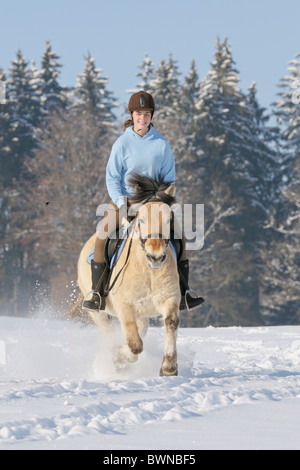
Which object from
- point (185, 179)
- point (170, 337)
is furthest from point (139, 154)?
point (185, 179)

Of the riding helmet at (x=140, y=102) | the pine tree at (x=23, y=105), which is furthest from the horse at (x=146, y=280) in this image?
the pine tree at (x=23, y=105)

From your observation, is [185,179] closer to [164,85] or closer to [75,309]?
[164,85]

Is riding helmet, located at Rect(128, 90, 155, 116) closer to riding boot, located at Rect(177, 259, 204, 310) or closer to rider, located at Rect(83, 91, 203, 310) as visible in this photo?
rider, located at Rect(83, 91, 203, 310)

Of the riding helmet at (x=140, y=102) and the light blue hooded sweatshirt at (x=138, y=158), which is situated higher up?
the riding helmet at (x=140, y=102)

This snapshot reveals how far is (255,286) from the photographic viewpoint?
44.7 metres

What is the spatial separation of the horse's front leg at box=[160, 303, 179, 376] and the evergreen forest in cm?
2760

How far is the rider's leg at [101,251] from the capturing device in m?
8.61

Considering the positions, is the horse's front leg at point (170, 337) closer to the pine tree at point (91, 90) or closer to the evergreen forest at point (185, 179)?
the evergreen forest at point (185, 179)

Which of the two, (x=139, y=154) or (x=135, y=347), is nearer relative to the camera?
(x=135, y=347)

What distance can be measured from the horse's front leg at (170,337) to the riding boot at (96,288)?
3.63 ft

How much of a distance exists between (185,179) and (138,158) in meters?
33.6

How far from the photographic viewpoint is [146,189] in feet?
25.5

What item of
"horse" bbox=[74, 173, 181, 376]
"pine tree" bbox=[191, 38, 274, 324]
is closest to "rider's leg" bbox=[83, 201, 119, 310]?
"horse" bbox=[74, 173, 181, 376]
